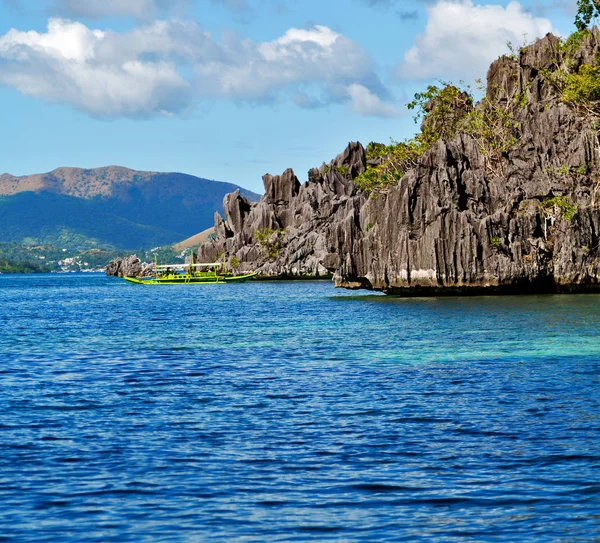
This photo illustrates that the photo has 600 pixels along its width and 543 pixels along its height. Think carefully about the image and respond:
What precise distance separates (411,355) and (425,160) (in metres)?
58.5

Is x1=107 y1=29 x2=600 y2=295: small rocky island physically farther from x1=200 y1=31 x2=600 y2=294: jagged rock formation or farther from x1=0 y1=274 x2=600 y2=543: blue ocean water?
x1=0 y1=274 x2=600 y2=543: blue ocean water

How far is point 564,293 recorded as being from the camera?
93.1 m

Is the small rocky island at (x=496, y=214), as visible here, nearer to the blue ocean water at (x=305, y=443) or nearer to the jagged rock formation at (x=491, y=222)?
the jagged rock formation at (x=491, y=222)

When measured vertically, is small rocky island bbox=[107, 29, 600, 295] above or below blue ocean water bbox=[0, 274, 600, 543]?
above

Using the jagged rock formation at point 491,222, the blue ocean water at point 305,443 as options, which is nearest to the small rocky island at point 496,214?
the jagged rock formation at point 491,222

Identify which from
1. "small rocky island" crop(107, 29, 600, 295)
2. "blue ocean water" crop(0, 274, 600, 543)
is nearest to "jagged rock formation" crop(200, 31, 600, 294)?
"small rocky island" crop(107, 29, 600, 295)

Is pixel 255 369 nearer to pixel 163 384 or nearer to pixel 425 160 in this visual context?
pixel 163 384

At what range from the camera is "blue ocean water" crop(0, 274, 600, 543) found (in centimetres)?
1523

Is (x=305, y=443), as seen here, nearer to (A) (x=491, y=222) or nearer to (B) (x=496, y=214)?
(A) (x=491, y=222)

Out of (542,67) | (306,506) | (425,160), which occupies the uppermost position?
(542,67)

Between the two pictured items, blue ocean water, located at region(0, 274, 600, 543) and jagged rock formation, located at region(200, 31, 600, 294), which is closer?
blue ocean water, located at region(0, 274, 600, 543)

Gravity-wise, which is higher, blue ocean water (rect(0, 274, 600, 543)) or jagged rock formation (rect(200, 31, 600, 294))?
jagged rock formation (rect(200, 31, 600, 294))

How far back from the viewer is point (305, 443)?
21469 millimetres

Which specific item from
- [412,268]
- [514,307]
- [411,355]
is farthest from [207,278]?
[411,355]
